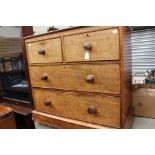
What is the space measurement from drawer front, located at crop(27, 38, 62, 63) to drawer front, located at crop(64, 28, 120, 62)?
80 millimetres

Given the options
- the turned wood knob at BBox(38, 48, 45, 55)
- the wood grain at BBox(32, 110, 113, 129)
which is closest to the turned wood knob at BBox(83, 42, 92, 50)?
the turned wood knob at BBox(38, 48, 45, 55)

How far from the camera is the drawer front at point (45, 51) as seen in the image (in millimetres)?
1062

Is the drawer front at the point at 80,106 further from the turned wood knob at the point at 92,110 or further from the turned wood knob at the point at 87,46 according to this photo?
the turned wood knob at the point at 87,46

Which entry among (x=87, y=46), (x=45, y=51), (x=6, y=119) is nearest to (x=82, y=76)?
(x=87, y=46)

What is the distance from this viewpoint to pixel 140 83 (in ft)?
4.03

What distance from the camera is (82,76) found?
3.26 feet

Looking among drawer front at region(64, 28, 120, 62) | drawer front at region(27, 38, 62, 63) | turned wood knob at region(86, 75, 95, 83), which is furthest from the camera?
drawer front at region(27, 38, 62, 63)

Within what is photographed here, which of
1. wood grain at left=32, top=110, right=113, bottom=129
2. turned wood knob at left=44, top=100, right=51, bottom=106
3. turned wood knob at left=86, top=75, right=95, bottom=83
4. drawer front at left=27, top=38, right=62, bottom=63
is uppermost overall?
drawer front at left=27, top=38, right=62, bottom=63

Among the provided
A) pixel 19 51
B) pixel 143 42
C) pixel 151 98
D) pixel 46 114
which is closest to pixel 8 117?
pixel 46 114

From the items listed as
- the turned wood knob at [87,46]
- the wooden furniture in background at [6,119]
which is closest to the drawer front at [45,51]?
the turned wood knob at [87,46]

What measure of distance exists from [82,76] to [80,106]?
0.72ft

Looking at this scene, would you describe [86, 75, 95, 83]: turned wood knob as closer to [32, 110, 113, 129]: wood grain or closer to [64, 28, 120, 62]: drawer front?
[64, 28, 120, 62]: drawer front

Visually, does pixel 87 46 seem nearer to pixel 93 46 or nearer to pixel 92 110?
pixel 93 46

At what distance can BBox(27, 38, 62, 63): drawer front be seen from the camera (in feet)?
3.49
